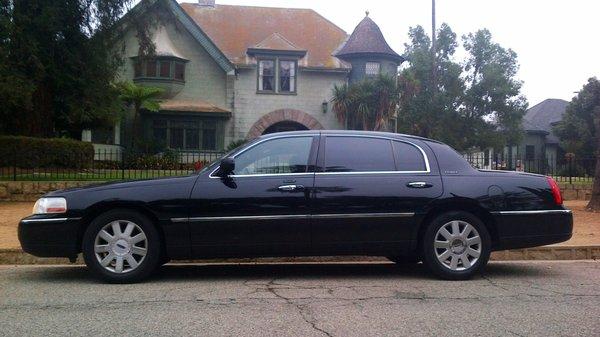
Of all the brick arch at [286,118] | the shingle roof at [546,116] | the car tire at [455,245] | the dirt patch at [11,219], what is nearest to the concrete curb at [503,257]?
the dirt patch at [11,219]

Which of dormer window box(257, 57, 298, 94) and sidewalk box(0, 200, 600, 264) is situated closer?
sidewalk box(0, 200, 600, 264)

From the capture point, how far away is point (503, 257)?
8.45 m

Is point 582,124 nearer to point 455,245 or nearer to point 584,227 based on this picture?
point 584,227

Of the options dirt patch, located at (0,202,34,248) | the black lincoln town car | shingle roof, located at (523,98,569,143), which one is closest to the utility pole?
shingle roof, located at (523,98,569,143)

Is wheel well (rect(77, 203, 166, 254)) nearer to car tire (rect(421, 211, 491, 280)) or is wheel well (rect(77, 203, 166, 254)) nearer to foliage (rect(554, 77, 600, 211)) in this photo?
car tire (rect(421, 211, 491, 280))

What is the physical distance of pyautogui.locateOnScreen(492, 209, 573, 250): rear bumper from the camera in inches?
268

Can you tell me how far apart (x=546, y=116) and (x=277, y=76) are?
25453 mm

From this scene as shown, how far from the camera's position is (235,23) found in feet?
98.9

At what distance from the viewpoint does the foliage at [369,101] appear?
2586 centimetres

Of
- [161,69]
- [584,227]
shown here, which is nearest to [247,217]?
[584,227]

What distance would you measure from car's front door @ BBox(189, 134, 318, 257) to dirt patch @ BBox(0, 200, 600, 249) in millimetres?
3283

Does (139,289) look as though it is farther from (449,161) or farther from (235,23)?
(235,23)

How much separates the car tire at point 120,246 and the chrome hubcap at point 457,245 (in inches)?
116

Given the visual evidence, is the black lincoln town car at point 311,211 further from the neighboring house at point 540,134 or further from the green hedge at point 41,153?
the neighboring house at point 540,134
